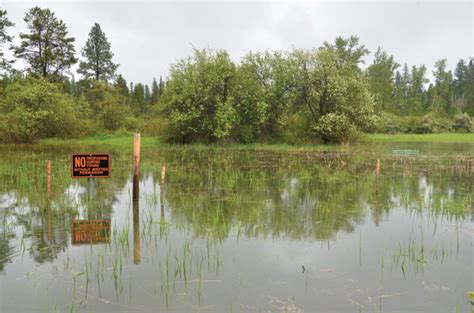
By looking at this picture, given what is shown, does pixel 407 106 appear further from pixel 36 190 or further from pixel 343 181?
pixel 36 190

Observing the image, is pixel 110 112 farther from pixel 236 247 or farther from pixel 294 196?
pixel 236 247

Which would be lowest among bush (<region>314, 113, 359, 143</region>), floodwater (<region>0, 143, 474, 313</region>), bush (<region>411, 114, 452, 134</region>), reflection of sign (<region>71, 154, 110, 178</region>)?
floodwater (<region>0, 143, 474, 313</region>)

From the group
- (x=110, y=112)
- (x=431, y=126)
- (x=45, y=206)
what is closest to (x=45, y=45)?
(x=110, y=112)

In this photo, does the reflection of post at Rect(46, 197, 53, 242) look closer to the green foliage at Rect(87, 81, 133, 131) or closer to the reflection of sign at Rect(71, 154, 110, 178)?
the reflection of sign at Rect(71, 154, 110, 178)

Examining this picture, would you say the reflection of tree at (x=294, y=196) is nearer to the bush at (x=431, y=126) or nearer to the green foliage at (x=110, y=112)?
the green foliage at (x=110, y=112)

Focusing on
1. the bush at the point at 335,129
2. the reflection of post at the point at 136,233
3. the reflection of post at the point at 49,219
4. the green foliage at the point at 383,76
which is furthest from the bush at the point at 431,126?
the reflection of post at the point at 49,219

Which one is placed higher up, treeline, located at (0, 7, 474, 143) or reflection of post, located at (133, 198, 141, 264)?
treeline, located at (0, 7, 474, 143)

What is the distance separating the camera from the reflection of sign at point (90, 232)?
7.09 m

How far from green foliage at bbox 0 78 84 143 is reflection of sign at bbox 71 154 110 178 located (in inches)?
1062

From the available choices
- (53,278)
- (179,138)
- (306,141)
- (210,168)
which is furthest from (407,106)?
(53,278)

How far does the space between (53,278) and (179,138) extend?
92.0 ft

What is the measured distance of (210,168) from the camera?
17.5 m

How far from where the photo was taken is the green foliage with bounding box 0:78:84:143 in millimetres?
32281

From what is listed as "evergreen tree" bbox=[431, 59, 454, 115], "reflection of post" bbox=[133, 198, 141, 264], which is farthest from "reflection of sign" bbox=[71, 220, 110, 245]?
"evergreen tree" bbox=[431, 59, 454, 115]
